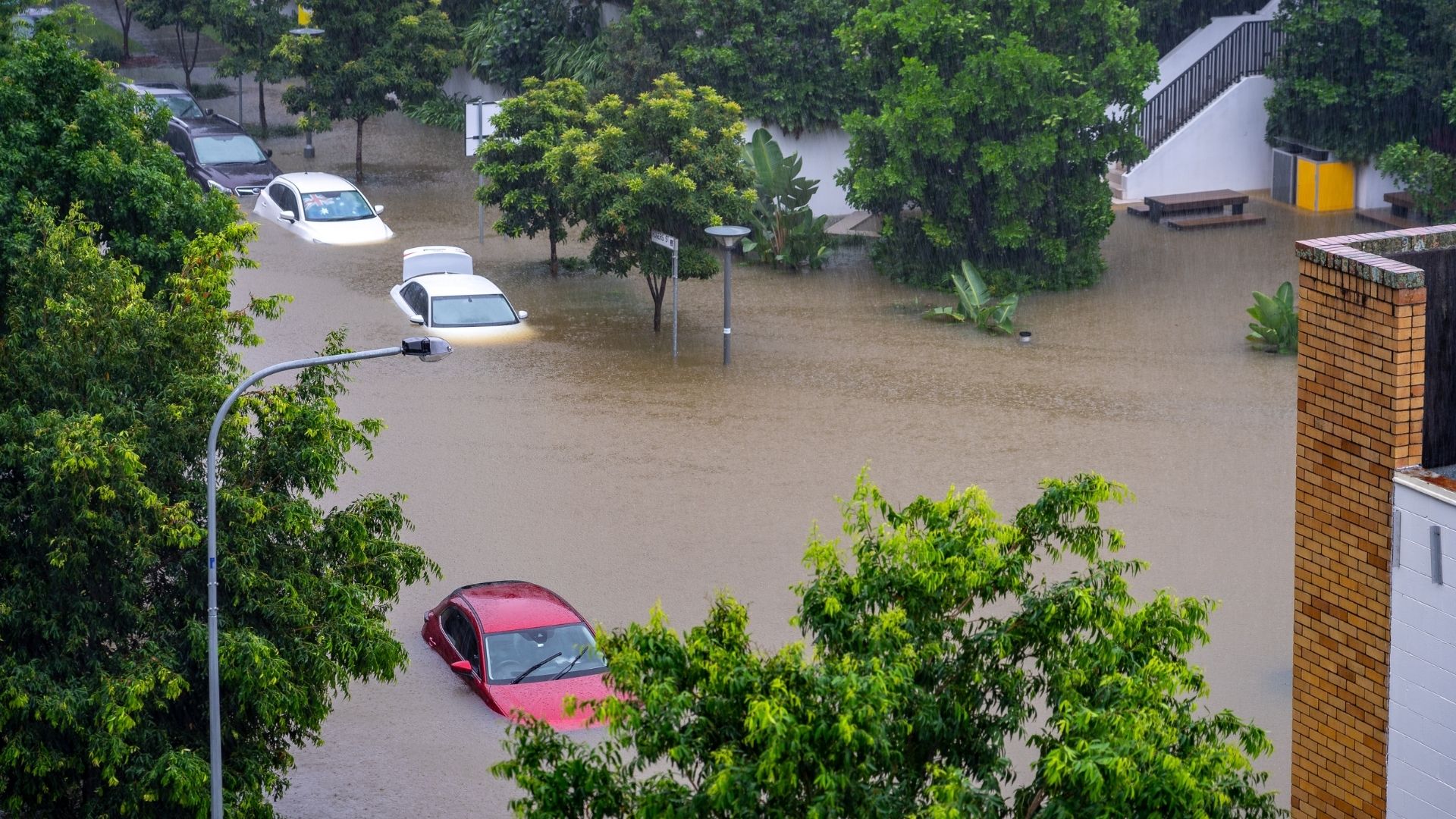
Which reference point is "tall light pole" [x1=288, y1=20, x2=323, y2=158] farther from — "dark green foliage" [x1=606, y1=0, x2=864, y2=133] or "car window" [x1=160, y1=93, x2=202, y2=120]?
"dark green foliage" [x1=606, y1=0, x2=864, y2=133]

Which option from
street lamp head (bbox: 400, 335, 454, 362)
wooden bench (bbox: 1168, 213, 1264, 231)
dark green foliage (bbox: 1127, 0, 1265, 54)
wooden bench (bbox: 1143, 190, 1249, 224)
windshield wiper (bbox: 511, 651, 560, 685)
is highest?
dark green foliage (bbox: 1127, 0, 1265, 54)

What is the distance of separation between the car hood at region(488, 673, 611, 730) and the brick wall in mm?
6430

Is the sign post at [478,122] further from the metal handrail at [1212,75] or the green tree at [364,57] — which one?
the metal handrail at [1212,75]

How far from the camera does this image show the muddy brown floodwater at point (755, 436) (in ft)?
50.6

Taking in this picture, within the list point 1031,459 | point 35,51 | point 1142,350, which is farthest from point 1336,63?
point 35,51

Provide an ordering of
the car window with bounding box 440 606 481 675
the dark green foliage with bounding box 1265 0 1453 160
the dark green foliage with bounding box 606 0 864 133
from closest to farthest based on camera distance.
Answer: the car window with bounding box 440 606 481 675
the dark green foliage with bounding box 1265 0 1453 160
the dark green foliage with bounding box 606 0 864 133

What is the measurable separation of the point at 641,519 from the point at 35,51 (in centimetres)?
750

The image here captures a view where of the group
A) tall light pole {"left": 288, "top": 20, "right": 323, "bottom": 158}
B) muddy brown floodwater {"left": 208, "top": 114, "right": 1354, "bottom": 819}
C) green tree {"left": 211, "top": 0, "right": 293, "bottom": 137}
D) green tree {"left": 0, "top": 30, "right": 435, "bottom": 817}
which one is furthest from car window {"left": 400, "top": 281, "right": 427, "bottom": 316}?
green tree {"left": 211, "top": 0, "right": 293, "bottom": 137}

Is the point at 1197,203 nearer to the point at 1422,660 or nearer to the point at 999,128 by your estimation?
the point at 999,128

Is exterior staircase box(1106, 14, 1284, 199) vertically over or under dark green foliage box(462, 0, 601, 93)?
under

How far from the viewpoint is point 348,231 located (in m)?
31.4

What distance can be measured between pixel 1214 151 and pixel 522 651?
23.9 meters

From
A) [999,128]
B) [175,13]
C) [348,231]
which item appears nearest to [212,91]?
[175,13]

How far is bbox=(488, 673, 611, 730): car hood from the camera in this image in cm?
1440
